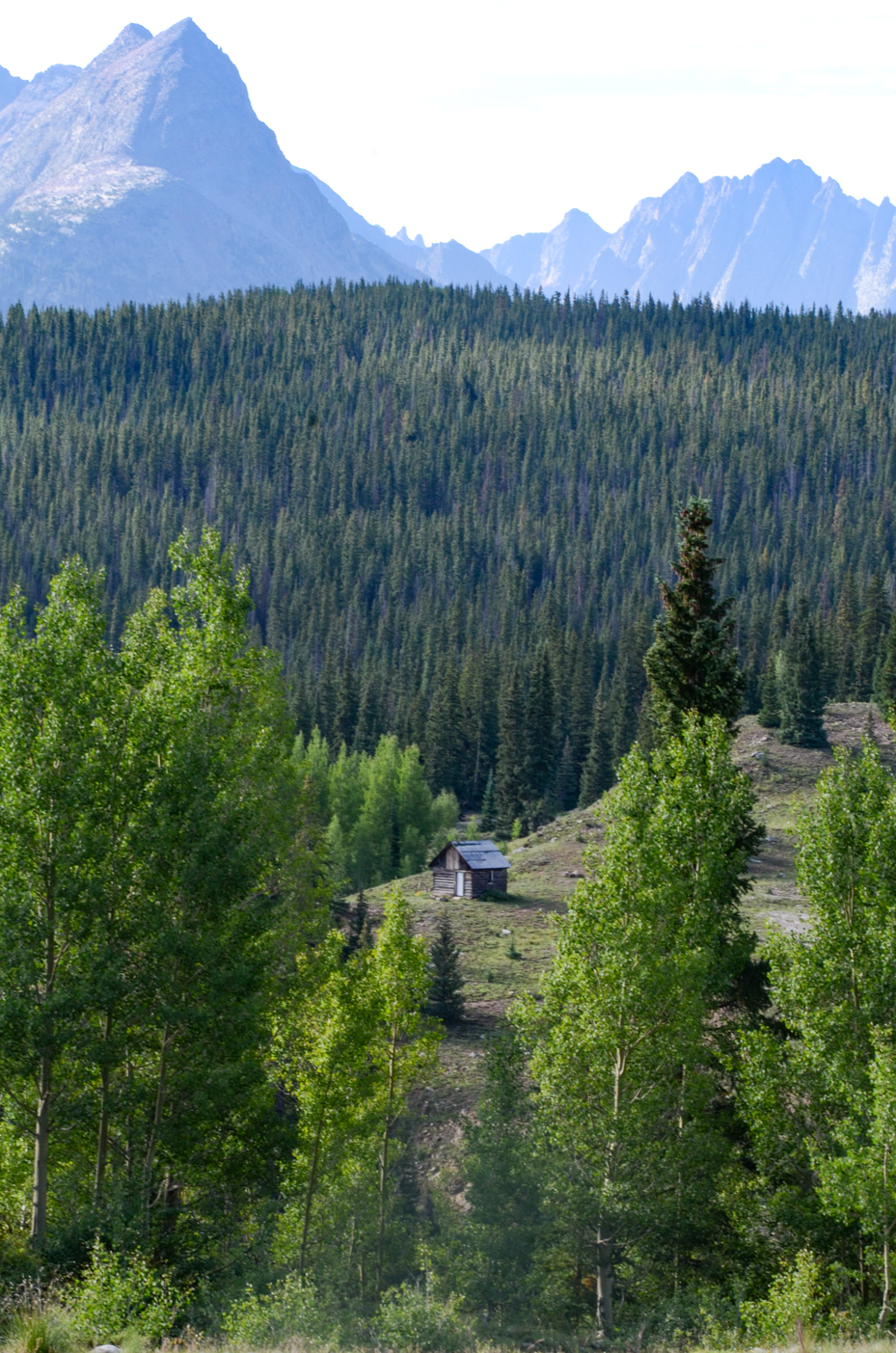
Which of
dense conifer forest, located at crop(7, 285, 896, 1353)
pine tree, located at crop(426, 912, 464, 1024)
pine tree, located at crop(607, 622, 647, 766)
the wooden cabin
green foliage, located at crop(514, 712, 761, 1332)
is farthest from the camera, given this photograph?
pine tree, located at crop(607, 622, 647, 766)

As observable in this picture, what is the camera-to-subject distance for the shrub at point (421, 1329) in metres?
20.7

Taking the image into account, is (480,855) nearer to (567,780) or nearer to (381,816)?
(381,816)

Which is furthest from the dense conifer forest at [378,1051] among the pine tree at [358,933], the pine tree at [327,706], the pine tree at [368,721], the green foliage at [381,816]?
the pine tree at [327,706]

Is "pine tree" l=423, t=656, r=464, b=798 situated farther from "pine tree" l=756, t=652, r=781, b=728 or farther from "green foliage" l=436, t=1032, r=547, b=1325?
"green foliage" l=436, t=1032, r=547, b=1325

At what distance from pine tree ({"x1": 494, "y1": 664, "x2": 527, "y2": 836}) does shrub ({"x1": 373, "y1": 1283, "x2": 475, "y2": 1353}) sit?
6759 cm

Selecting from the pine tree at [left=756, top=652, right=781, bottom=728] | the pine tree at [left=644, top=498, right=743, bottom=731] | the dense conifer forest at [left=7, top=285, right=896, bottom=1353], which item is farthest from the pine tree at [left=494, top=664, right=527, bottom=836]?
the pine tree at [left=644, top=498, right=743, bottom=731]

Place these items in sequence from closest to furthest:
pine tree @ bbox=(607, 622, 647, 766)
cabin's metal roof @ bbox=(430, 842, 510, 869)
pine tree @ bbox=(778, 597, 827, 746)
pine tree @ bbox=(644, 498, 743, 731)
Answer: pine tree @ bbox=(644, 498, 743, 731)
cabin's metal roof @ bbox=(430, 842, 510, 869)
pine tree @ bbox=(778, 597, 827, 746)
pine tree @ bbox=(607, 622, 647, 766)

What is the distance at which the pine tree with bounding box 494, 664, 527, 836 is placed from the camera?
93.5m

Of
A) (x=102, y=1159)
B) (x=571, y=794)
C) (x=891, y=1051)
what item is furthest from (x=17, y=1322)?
(x=571, y=794)

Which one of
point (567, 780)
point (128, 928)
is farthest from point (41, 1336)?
point (567, 780)

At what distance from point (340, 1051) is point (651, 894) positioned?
332 inches

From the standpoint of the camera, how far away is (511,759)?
97.8m

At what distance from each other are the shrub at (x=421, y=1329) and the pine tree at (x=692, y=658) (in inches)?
595

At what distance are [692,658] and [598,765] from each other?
69861mm
